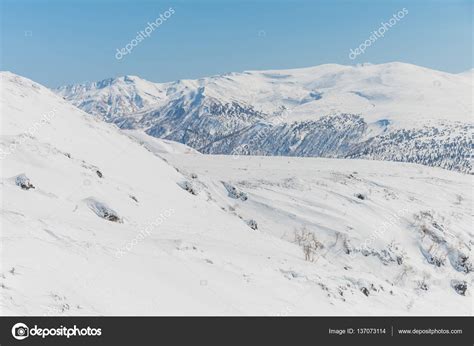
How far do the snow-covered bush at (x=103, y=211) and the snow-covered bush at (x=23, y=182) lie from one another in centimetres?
272

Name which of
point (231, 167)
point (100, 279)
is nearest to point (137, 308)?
point (100, 279)

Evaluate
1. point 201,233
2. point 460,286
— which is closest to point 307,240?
point 201,233

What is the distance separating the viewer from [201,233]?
22.9 meters

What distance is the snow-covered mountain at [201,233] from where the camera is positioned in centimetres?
1352

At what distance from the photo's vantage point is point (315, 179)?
4194 cm

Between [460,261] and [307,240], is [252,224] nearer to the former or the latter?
[307,240]

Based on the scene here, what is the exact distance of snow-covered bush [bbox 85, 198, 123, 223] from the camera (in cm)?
2125

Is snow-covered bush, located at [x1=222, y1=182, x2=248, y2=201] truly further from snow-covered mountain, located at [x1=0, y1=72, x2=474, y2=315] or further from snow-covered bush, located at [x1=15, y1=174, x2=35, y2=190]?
snow-covered bush, located at [x1=15, y1=174, x2=35, y2=190]

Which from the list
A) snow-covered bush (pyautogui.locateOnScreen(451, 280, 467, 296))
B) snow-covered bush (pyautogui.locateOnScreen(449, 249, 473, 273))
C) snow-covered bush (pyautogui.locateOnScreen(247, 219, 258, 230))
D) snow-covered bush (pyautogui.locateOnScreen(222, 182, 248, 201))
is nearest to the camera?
snow-covered bush (pyautogui.locateOnScreen(451, 280, 467, 296))

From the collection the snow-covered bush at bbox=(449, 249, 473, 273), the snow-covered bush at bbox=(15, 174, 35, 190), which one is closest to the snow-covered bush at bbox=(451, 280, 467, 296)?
the snow-covered bush at bbox=(449, 249, 473, 273)
